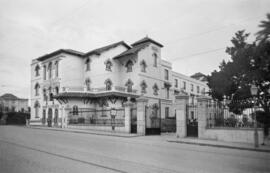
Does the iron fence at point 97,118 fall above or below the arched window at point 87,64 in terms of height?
below

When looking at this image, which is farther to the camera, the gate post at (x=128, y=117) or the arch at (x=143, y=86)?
the arch at (x=143, y=86)

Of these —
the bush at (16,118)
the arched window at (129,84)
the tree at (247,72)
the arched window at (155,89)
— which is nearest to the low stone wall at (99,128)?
the tree at (247,72)

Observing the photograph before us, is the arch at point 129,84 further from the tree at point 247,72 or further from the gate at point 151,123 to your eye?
the gate at point 151,123

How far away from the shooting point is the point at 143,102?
72.9 ft

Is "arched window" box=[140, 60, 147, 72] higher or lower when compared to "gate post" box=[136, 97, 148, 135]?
higher

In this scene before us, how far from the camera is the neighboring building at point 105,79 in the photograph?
38.2m

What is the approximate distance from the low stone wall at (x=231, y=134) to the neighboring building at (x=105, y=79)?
775 inches

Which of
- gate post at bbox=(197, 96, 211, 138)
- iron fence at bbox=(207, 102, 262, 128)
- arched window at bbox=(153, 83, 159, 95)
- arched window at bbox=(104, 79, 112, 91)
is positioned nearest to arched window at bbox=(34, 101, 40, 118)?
arched window at bbox=(104, 79, 112, 91)

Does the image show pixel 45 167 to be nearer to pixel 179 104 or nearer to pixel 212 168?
pixel 212 168

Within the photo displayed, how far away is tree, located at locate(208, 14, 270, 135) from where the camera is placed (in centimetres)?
577

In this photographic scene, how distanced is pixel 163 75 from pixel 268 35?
38867mm

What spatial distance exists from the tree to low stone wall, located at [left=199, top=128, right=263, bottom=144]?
0.98 m

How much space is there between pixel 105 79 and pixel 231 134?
27.0m

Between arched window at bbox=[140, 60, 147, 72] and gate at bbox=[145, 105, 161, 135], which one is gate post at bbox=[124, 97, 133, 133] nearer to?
gate at bbox=[145, 105, 161, 135]
